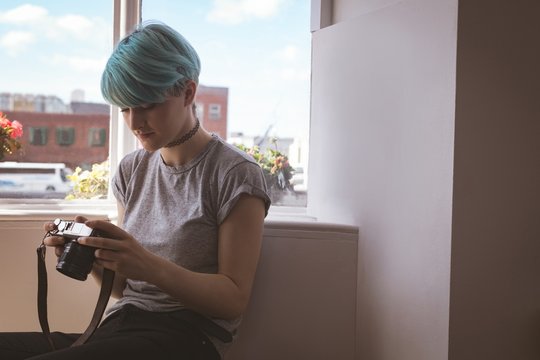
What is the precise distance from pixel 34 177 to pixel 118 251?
133cm

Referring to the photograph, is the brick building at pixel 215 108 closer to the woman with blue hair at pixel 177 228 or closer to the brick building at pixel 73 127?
the brick building at pixel 73 127

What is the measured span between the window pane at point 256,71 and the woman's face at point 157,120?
102 centimetres

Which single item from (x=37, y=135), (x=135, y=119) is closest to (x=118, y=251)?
(x=135, y=119)

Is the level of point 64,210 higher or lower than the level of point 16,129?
lower

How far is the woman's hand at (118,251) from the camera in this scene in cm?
134

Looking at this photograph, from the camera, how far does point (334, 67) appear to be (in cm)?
215

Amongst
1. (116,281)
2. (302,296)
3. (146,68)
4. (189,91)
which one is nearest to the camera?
(146,68)

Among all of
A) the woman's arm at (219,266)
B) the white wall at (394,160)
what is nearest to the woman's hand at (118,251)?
the woman's arm at (219,266)

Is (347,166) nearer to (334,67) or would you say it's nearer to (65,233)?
(334,67)

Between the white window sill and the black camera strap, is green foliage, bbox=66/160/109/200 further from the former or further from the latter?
the black camera strap

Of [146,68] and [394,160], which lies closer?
[146,68]

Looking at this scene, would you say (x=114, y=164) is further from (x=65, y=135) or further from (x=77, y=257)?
(x=77, y=257)

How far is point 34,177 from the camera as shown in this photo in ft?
8.32

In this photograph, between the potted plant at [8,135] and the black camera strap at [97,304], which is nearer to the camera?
the black camera strap at [97,304]
